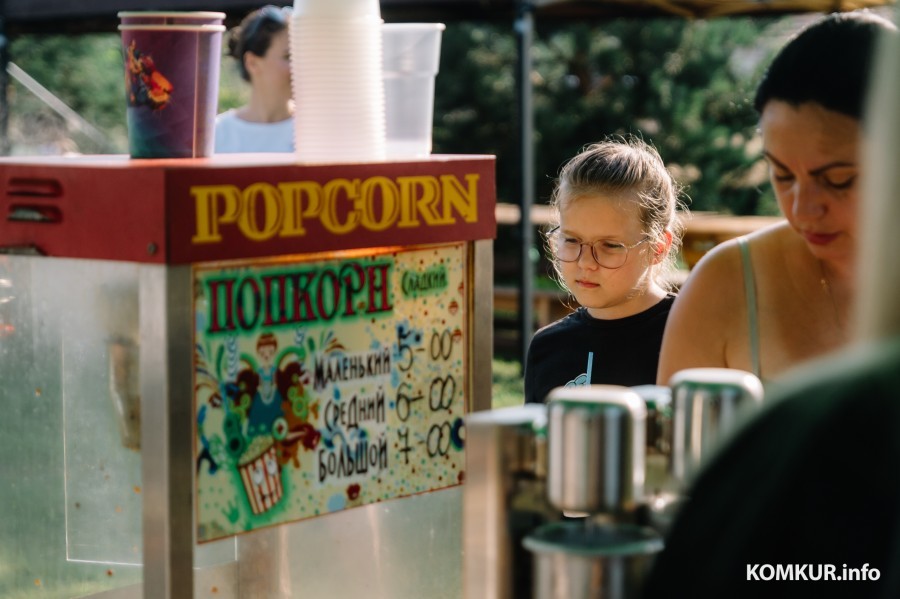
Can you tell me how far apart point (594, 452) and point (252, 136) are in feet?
10.2

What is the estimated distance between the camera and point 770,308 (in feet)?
5.81

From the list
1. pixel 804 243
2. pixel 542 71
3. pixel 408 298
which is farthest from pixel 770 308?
pixel 542 71

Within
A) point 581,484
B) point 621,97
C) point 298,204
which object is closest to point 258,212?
point 298,204

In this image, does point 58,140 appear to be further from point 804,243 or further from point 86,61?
point 804,243


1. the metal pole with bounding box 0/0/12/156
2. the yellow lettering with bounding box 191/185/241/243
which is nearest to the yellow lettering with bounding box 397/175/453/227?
the yellow lettering with bounding box 191/185/241/243

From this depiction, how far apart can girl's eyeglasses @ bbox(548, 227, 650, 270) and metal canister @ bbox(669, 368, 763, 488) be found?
1.36m

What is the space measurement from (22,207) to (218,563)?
727mm

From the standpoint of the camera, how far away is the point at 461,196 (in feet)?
6.70

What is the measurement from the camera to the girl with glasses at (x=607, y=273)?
2.47 meters

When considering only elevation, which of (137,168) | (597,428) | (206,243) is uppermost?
(137,168)

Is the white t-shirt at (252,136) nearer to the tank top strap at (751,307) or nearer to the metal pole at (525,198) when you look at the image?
the metal pole at (525,198)

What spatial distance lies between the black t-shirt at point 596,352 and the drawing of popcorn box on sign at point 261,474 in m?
0.84

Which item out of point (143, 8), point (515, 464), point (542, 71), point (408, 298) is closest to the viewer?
point (515, 464)

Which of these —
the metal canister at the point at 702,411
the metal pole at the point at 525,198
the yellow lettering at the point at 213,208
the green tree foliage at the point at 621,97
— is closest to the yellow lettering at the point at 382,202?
the yellow lettering at the point at 213,208
